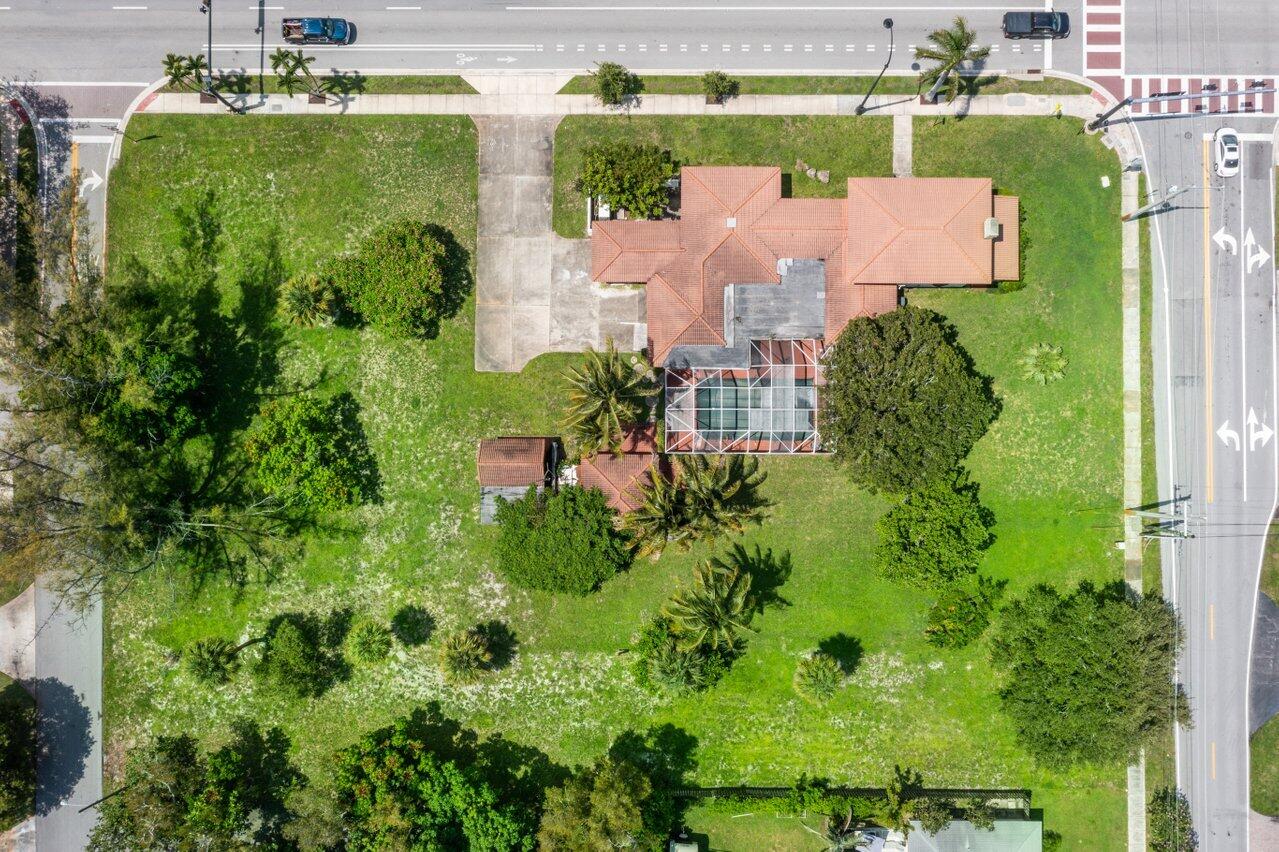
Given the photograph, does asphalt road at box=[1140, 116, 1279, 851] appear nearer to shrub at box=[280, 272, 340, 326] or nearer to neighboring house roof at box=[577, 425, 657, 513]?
neighboring house roof at box=[577, 425, 657, 513]

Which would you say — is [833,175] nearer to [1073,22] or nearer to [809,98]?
[809,98]

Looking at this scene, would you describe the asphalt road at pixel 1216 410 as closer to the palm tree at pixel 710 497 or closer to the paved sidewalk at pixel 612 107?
the paved sidewalk at pixel 612 107

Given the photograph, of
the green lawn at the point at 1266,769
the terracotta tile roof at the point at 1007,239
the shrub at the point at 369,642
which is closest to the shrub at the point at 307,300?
the shrub at the point at 369,642

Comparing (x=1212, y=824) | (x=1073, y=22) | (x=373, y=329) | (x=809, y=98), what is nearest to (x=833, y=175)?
(x=809, y=98)

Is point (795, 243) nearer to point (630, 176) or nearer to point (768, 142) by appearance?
point (768, 142)

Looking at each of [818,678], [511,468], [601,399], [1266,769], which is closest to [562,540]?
[511,468]

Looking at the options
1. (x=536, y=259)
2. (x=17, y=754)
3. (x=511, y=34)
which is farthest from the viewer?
(x=511, y=34)
